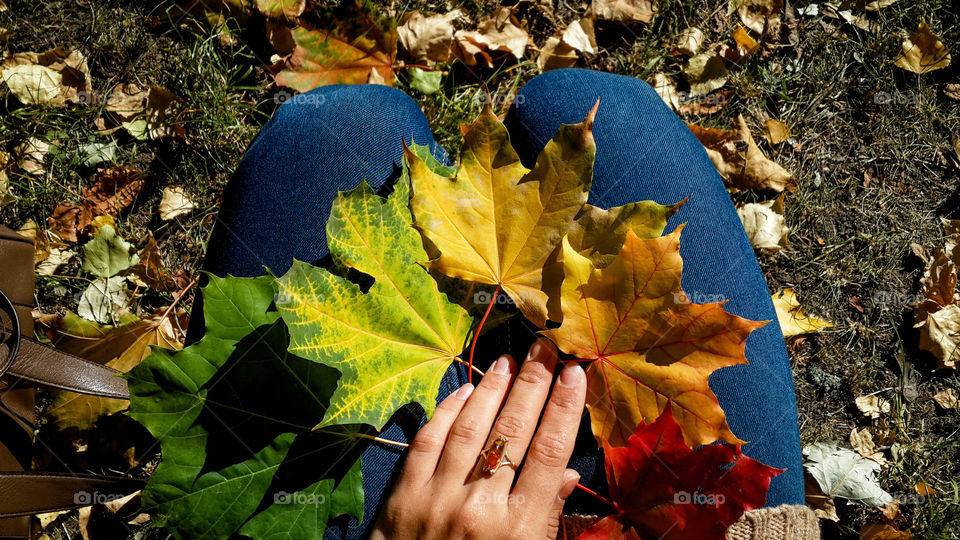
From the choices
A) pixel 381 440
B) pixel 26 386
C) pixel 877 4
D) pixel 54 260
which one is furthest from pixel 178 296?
pixel 877 4

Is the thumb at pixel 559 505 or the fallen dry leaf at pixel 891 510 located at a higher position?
the thumb at pixel 559 505

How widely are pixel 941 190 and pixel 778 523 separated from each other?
1517 mm

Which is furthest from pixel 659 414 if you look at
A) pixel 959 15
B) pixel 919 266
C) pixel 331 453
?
pixel 959 15

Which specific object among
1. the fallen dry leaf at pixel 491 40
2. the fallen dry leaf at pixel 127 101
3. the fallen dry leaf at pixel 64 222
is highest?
the fallen dry leaf at pixel 491 40

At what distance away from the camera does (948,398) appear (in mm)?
1943

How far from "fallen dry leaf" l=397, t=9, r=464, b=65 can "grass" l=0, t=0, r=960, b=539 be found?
87 millimetres

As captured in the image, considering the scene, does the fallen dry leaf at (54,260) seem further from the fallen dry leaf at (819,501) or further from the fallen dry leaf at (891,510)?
the fallen dry leaf at (891,510)

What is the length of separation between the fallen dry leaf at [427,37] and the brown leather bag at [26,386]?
1.20 m

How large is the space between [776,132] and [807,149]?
0.45ft

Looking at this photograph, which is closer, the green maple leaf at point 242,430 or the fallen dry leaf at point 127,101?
the green maple leaf at point 242,430

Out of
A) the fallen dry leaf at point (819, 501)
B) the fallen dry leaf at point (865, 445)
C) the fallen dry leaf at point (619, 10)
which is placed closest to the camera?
the fallen dry leaf at point (819, 501)

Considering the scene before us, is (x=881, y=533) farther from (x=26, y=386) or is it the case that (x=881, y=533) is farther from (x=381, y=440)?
(x=26, y=386)

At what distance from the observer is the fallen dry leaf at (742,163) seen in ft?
6.37

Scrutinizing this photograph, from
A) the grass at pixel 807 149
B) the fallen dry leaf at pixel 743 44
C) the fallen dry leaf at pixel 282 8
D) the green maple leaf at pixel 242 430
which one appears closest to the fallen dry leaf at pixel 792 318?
the grass at pixel 807 149
